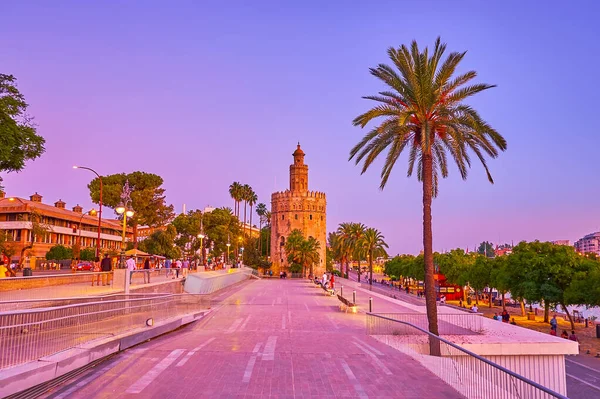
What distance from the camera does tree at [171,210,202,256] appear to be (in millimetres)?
72250

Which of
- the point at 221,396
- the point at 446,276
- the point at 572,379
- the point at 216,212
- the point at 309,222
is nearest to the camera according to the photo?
the point at 221,396

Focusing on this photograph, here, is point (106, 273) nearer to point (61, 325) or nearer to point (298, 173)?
point (61, 325)

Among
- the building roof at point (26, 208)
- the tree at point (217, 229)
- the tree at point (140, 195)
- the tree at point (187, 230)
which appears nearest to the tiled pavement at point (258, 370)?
the tree at point (140, 195)

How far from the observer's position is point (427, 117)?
18.5 m

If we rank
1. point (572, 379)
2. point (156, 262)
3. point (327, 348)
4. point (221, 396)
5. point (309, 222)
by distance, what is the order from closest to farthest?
point (221, 396), point (327, 348), point (572, 379), point (156, 262), point (309, 222)

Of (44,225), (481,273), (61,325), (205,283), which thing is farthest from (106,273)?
(481,273)

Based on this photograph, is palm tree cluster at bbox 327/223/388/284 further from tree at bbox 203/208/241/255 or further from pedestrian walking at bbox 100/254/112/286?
Result: pedestrian walking at bbox 100/254/112/286

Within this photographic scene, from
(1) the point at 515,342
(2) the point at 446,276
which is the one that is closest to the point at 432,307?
(1) the point at 515,342

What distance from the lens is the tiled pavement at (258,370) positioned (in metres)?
8.52

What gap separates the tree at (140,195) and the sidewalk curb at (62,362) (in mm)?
38966

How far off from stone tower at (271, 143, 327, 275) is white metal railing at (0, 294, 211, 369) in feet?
289

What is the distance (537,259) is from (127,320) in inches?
1455

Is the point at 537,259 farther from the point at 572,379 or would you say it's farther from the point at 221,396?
the point at 221,396

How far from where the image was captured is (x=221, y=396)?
8227mm
